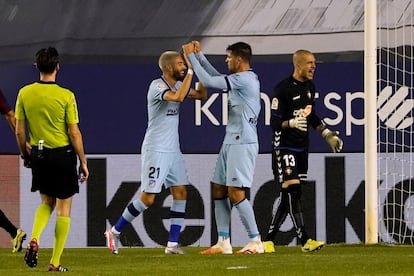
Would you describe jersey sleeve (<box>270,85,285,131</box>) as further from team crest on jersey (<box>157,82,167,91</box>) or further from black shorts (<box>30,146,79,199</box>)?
black shorts (<box>30,146,79,199</box>)

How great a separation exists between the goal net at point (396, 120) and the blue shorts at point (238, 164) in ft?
10.3

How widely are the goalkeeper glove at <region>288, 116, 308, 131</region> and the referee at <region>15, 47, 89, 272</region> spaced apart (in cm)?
264

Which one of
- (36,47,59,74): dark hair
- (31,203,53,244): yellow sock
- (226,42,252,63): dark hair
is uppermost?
(226,42,252,63): dark hair

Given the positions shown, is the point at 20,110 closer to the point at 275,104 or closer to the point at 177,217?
the point at 177,217

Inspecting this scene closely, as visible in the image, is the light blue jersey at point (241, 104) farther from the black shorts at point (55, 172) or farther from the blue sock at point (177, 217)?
the black shorts at point (55, 172)

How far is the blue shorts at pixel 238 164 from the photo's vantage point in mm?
12211

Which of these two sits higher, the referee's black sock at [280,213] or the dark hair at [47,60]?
the dark hair at [47,60]

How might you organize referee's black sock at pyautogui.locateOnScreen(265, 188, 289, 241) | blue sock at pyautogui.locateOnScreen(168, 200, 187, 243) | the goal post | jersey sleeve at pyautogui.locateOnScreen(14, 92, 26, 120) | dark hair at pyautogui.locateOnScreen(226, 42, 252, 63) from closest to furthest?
jersey sleeve at pyautogui.locateOnScreen(14, 92, 26, 120), dark hair at pyautogui.locateOnScreen(226, 42, 252, 63), blue sock at pyautogui.locateOnScreen(168, 200, 187, 243), referee's black sock at pyautogui.locateOnScreen(265, 188, 289, 241), the goal post

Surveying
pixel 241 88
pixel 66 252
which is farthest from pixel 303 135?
pixel 66 252

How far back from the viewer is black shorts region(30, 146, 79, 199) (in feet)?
33.1

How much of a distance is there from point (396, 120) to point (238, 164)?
3473 mm

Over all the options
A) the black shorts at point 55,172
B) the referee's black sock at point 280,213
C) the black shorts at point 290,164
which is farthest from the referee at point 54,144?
the referee's black sock at point 280,213

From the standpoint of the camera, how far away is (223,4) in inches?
611

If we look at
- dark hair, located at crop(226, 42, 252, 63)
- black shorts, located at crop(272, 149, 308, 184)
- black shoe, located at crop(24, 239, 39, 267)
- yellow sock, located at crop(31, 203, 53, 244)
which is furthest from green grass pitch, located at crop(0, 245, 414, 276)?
dark hair, located at crop(226, 42, 252, 63)
